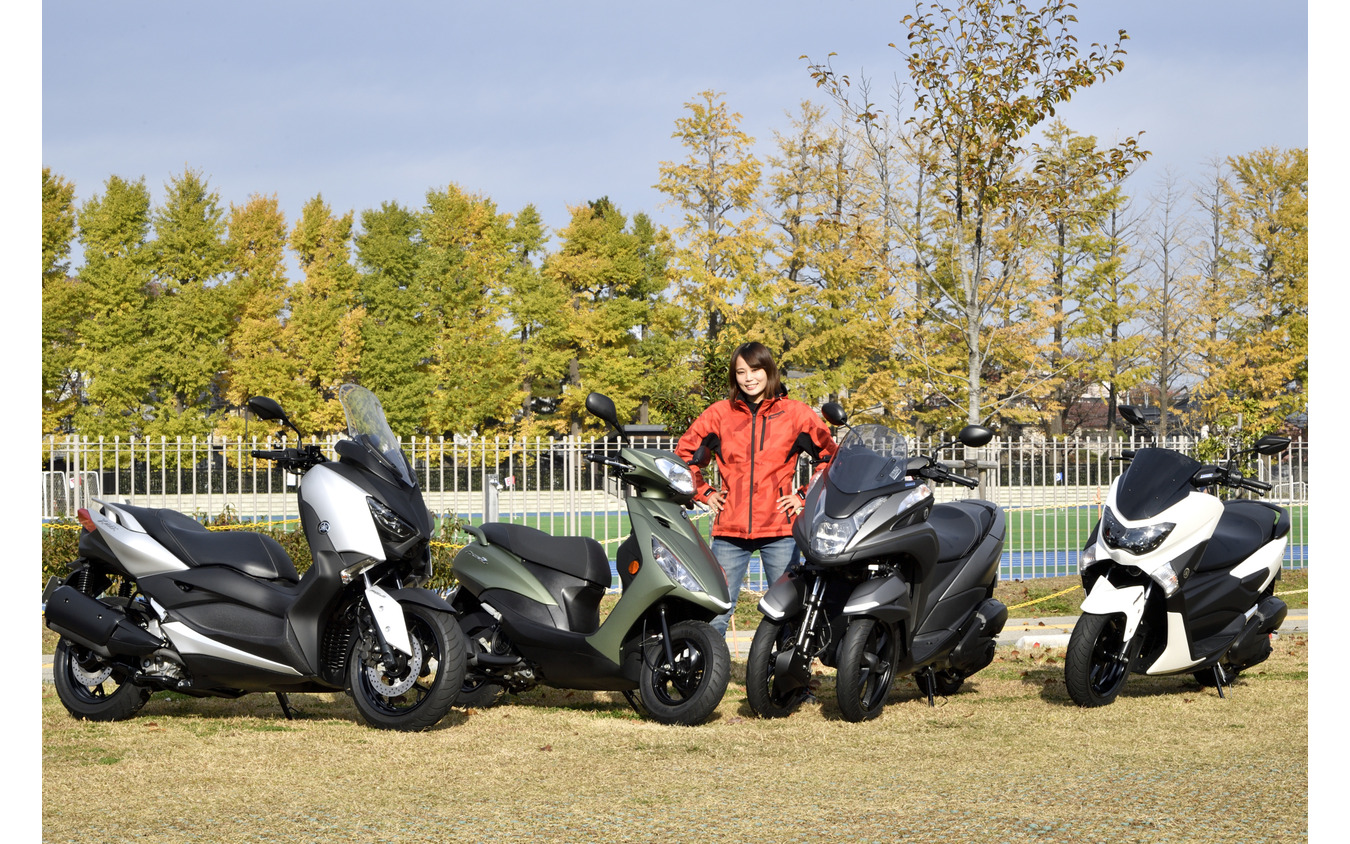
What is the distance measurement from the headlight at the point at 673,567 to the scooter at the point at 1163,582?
6.10 ft

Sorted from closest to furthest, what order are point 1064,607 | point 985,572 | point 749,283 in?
point 985,572 < point 1064,607 < point 749,283

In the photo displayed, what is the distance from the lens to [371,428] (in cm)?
557

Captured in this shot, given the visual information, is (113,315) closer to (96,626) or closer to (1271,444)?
(96,626)

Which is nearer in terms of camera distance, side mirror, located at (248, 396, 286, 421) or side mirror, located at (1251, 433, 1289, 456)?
side mirror, located at (248, 396, 286, 421)

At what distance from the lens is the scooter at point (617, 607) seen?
5.48 meters

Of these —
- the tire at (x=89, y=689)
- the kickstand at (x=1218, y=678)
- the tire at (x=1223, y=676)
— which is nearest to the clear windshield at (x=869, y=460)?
the kickstand at (x=1218, y=678)

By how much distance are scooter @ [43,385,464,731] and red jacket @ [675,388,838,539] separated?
4.98 feet

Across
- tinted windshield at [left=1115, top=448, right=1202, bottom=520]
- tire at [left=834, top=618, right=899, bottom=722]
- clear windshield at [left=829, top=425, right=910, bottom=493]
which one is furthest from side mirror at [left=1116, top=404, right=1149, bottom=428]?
tire at [left=834, top=618, right=899, bottom=722]

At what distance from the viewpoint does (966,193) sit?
494 inches

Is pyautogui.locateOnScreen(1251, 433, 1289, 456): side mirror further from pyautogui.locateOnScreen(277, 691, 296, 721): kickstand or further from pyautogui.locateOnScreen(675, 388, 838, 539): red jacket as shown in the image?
pyautogui.locateOnScreen(277, 691, 296, 721): kickstand

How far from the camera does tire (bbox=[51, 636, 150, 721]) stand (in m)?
5.63
